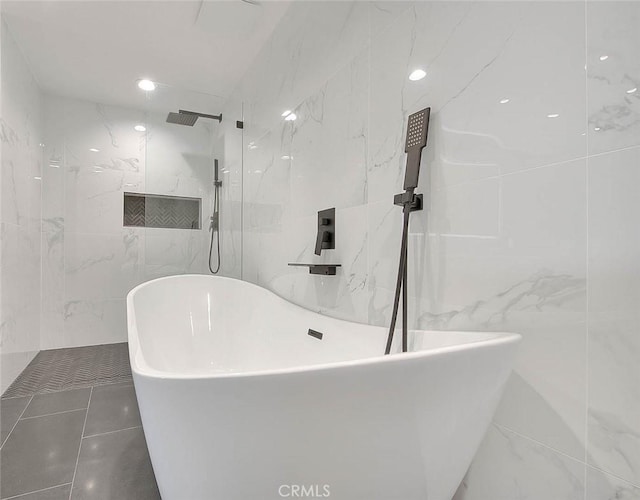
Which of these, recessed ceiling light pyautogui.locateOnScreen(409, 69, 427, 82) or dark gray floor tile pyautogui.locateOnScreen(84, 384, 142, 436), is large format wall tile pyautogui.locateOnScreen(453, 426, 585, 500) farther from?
dark gray floor tile pyautogui.locateOnScreen(84, 384, 142, 436)

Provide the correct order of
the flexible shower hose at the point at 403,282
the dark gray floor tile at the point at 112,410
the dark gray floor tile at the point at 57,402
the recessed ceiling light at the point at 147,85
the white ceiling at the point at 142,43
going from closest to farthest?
the flexible shower hose at the point at 403,282 < the dark gray floor tile at the point at 112,410 < the dark gray floor tile at the point at 57,402 < the white ceiling at the point at 142,43 < the recessed ceiling light at the point at 147,85

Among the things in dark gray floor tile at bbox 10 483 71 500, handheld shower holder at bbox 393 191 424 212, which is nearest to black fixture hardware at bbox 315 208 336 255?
handheld shower holder at bbox 393 191 424 212

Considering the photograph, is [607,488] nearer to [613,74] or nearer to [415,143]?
[613,74]

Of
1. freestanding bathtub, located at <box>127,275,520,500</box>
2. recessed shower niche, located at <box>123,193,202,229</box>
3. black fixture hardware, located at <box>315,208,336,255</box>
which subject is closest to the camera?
freestanding bathtub, located at <box>127,275,520,500</box>

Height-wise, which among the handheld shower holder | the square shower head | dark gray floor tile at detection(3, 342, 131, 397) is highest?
the square shower head

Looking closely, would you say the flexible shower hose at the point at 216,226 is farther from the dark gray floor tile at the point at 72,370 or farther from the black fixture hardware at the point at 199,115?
the dark gray floor tile at the point at 72,370

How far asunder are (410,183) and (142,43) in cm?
239

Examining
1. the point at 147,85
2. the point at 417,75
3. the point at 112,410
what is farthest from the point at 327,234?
A: the point at 147,85

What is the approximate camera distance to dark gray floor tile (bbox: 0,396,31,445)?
66.6 inches

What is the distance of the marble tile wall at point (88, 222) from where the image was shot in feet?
10.6

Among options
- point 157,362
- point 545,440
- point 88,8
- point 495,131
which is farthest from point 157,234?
point 545,440

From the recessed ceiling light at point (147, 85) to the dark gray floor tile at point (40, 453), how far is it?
2.32 meters

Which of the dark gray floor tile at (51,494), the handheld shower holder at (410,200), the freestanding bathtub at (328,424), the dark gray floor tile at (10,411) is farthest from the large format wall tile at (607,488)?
the dark gray floor tile at (10,411)

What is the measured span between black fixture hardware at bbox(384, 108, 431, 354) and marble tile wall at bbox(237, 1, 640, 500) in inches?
1.4
